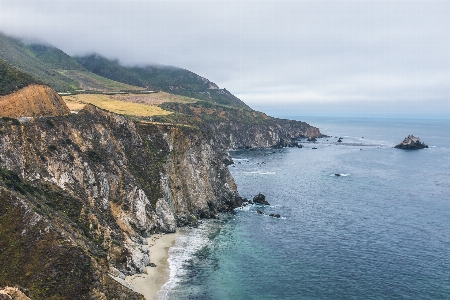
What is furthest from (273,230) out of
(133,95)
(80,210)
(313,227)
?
(133,95)

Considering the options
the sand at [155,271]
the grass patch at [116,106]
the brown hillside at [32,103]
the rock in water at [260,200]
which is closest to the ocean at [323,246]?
the sand at [155,271]

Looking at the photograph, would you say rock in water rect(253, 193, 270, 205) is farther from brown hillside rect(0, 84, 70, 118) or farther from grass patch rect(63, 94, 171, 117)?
brown hillside rect(0, 84, 70, 118)

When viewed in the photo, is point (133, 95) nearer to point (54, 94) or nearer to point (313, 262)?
point (54, 94)

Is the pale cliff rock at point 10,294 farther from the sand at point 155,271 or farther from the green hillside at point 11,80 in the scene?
the green hillside at point 11,80

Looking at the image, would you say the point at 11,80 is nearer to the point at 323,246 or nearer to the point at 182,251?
the point at 182,251

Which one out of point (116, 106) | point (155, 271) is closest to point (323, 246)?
point (155, 271)

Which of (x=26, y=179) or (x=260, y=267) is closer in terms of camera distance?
(x=26, y=179)
